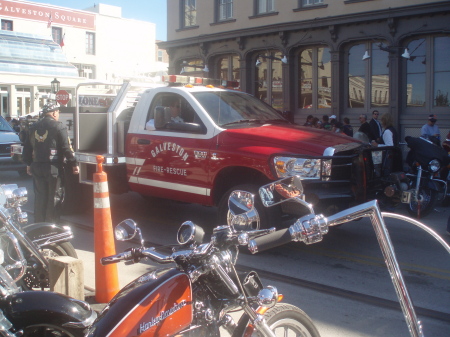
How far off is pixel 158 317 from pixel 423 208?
8.03 meters

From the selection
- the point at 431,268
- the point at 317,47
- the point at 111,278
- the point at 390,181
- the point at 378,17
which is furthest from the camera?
the point at 317,47

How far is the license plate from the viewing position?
7.04m

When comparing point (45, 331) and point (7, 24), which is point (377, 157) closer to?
point (45, 331)

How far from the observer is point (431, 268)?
6227mm

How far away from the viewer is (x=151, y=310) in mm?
2279

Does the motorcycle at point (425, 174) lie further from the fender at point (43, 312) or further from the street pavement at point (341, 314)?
the fender at point (43, 312)

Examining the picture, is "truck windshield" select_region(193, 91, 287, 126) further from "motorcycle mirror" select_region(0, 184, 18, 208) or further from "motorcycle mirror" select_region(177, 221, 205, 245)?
"motorcycle mirror" select_region(177, 221, 205, 245)

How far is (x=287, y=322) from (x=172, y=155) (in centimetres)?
506

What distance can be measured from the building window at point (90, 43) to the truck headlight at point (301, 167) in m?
48.2

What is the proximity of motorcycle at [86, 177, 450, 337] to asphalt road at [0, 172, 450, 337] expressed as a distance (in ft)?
6.69

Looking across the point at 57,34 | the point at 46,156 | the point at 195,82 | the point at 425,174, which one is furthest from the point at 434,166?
the point at 57,34

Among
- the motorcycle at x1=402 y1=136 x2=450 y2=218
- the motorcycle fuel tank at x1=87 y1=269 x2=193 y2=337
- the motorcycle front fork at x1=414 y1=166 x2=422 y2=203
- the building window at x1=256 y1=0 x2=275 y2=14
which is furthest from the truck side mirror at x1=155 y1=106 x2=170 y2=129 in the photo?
the building window at x1=256 y1=0 x2=275 y2=14

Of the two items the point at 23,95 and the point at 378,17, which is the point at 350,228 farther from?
the point at 23,95

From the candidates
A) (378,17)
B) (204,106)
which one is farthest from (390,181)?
(378,17)
